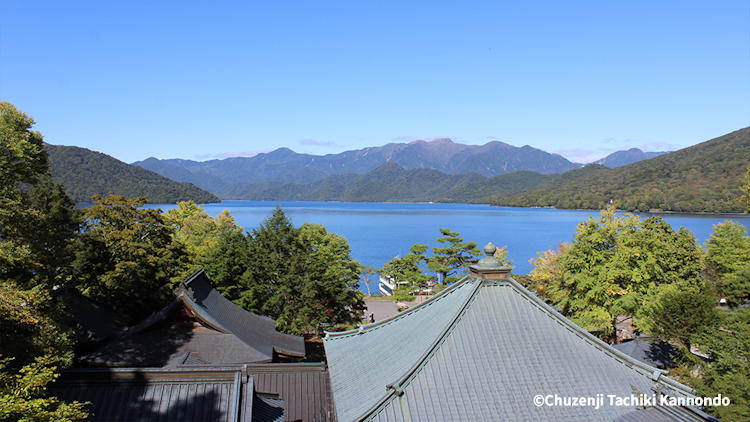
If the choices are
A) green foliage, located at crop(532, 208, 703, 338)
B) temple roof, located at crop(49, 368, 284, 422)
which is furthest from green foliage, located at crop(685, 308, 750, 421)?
temple roof, located at crop(49, 368, 284, 422)

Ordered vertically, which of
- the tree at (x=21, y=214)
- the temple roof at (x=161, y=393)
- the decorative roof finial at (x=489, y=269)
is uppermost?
the tree at (x=21, y=214)

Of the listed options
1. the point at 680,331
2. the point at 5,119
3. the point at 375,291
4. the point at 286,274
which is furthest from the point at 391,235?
the point at 5,119

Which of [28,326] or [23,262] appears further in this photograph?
[23,262]

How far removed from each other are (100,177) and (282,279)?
139 meters

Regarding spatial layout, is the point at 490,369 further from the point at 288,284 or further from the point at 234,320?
the point at 288,284

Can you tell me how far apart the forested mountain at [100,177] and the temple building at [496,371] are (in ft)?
434

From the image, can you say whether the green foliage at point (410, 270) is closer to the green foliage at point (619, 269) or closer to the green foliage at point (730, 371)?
the green foliage at point (619, 269)

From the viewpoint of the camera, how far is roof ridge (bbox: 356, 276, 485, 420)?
262 inches

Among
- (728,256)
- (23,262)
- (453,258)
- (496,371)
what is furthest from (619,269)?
(23,262)

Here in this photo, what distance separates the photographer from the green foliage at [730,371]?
36.9 feet

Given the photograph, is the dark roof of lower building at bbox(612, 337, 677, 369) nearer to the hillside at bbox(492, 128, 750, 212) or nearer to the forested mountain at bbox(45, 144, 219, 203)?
the hillside at bbox(492, 128, 750, 212)

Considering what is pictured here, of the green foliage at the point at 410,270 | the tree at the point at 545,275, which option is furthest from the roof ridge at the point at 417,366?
the green foliage at the point at 410,270

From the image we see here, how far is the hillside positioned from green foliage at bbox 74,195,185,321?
121450mm

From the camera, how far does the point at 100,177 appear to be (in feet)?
436
